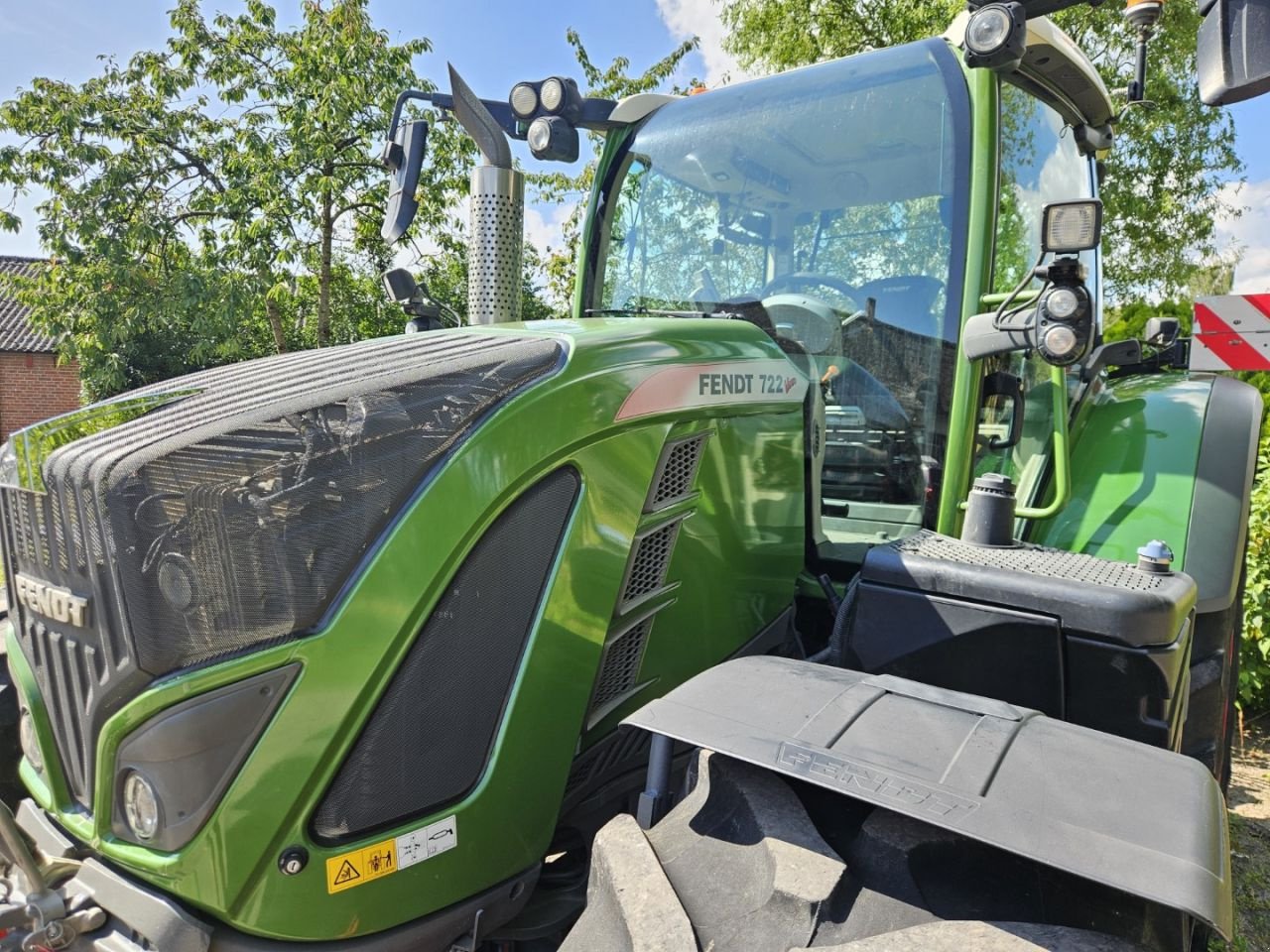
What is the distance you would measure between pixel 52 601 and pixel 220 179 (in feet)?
35.9

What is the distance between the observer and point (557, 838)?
183 cm

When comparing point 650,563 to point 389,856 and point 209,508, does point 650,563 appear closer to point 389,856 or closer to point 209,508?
point 389,856

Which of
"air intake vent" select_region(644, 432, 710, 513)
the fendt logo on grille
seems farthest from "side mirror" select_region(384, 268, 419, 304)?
the fendt logo on grille

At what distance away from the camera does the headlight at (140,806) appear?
4.33ft

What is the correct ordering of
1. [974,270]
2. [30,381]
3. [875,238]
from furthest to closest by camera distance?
[30,381]
[875,238]
[974,270]

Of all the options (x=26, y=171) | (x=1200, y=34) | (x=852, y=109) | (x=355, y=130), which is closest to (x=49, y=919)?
(x=1200, y=34)

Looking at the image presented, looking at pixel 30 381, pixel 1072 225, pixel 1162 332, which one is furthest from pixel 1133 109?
pixel 30 381

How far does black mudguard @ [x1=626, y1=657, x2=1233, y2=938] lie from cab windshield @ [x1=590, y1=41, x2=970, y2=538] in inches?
39.0

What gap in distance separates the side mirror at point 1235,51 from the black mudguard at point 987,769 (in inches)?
39.0

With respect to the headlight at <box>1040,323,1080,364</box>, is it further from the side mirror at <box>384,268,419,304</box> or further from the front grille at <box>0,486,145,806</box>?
the front grille at <box>0,486,145,806</box>

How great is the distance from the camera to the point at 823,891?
120 centimetres

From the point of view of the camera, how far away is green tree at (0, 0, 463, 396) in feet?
32.2

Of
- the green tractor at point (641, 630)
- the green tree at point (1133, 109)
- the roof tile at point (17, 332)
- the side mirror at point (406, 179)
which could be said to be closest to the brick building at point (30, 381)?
the roof tile at point (17, 332)

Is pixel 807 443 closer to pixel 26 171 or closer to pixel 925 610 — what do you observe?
pixel 925 610
